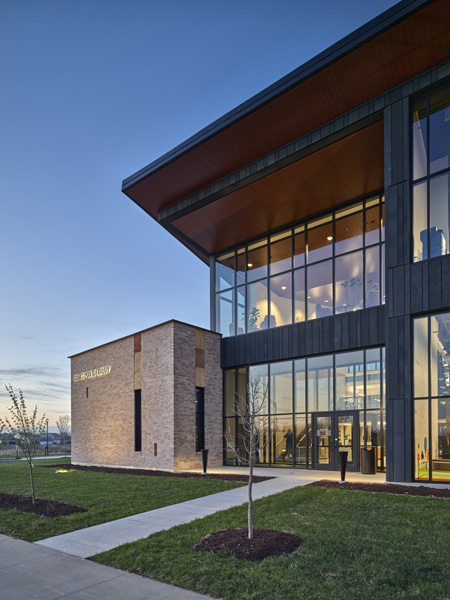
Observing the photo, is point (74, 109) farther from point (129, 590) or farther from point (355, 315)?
point (129, 590)

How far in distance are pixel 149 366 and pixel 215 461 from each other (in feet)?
18.7

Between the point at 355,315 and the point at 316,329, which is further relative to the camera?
the point at 316,329

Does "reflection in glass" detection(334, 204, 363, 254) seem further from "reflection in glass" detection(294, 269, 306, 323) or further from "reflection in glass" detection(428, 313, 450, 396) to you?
"reflection in glass" detection(428, 313, 450, 396)

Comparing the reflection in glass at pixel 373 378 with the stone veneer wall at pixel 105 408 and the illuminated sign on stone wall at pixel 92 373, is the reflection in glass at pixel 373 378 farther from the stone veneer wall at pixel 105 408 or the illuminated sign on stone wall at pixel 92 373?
the illuminated sign on stone wall at pixel 92 373

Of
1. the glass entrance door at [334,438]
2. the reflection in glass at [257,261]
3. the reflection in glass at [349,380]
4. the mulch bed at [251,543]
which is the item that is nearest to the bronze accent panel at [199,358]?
the reflection in glass at [257,261]

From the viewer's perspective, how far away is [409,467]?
14078mm

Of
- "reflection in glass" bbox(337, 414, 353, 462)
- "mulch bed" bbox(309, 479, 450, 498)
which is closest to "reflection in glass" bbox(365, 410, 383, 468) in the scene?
"reflection in glass" bbox(337, 414, 353, 462)

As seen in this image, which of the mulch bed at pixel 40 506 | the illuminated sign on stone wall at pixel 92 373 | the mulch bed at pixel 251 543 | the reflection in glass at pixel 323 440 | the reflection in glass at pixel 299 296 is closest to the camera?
the mulch bed at pixel 251 543

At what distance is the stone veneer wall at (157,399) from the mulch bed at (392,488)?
27.7ft

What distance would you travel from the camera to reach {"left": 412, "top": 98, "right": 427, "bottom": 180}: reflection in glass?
50.3 feet

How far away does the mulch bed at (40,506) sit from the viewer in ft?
34.8

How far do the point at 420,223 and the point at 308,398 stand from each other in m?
9.17

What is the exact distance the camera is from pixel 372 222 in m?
19.8

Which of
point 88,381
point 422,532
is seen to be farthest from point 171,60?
point 422,532
